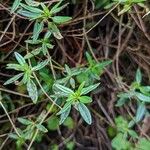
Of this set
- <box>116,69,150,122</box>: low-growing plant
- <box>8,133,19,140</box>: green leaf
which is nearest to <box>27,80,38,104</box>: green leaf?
<box>8,133,19,140</box>: green leaf

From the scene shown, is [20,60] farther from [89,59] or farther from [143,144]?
[143,144]

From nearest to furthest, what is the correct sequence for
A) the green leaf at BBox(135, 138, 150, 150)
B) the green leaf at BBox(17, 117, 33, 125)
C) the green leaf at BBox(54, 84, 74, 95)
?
the green leaf at BBox(54, 84, 74, 95) < the green leaf at BBox(17, 117, 33, 125) < the green leaf at BBox(135, 138, 150, 150)

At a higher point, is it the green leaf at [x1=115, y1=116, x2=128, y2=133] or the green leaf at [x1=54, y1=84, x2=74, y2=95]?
the green leaf at [x1=54, y1=84, x2=74, y2=95]

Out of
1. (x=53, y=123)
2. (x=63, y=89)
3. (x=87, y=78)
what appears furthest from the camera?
(x=53, y=123)

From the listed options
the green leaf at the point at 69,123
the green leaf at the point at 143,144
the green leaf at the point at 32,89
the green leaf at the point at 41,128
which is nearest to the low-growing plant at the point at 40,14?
the green leaf at the point at 32,89

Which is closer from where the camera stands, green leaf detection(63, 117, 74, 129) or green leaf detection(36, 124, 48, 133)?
green leaf detection(36, 124, 48, 133)

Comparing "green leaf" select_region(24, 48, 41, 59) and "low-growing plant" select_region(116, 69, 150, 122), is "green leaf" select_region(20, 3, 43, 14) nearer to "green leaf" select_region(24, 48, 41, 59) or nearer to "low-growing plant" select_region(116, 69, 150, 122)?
"green leaf" select_region(24, 48, 41, 59)

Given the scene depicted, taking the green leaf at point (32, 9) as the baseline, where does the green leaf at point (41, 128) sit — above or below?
below

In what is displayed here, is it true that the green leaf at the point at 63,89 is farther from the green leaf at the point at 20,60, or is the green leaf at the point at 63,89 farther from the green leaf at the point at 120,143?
the green leaf at the point at 120,143

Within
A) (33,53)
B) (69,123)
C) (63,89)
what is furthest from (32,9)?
(69,123)

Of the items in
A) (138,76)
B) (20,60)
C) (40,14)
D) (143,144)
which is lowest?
(143,144)

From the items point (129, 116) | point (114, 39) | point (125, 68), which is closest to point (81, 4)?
point (114, 39)

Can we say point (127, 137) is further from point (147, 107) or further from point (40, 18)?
point (40, 18)
